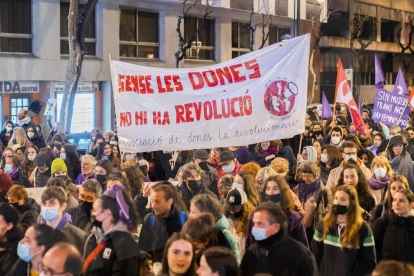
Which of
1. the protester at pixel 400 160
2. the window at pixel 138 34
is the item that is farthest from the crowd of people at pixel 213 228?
the window at pixel 138 34

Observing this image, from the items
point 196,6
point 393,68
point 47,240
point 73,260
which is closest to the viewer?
point 73,260

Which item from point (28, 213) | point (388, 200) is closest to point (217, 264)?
point (388, 200)

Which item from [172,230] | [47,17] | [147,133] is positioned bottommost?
[172,230]

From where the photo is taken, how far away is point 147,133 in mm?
9508

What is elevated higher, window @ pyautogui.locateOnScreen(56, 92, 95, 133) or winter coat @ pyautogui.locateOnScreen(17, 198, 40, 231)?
window @ pyautogui.locateOnScreen(56, 92, 95, 133)

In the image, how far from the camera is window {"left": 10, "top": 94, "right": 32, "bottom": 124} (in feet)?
79.6

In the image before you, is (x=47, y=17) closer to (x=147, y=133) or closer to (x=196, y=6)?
(x=196, y=6)

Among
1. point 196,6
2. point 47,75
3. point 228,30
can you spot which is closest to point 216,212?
point 47,75

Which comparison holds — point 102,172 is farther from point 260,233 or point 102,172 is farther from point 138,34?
point 138,34

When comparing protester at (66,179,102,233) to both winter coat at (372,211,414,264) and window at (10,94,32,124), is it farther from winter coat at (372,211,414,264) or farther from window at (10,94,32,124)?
window at (10,94,32,124)

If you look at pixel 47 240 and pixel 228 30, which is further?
pixel 228 30

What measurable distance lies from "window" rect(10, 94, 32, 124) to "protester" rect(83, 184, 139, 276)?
18887 mm

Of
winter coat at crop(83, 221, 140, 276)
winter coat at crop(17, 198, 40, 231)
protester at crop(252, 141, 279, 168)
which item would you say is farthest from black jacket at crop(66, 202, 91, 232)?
protester at crop(252, 141, 279, 168)

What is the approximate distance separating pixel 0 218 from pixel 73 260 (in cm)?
167
